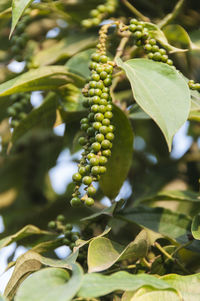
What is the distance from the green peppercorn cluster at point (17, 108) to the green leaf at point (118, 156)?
233 mm

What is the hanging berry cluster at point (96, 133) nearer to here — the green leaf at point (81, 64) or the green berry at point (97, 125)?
the green berry at point (97, 125)

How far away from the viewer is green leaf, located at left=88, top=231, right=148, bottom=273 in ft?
2.33

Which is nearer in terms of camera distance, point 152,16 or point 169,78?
point 169,78

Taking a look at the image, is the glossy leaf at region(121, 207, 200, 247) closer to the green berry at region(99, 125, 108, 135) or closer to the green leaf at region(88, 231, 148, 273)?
the green leaf at region(88, 231, 148, 273)

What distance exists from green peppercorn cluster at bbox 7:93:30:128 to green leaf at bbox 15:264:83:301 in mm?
505

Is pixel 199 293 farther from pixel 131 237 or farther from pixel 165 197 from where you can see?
pixel 131 237

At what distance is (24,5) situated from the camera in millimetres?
818

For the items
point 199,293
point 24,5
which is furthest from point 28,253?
point 24,5

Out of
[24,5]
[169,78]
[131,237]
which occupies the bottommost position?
[131,237]

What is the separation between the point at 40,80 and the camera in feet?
3.10

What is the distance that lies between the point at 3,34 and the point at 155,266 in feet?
2.87

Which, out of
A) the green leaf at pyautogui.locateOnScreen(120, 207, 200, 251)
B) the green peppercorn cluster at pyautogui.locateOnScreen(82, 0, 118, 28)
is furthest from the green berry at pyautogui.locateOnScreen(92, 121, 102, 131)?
the green peppercorn cluster at pyautogui.locateOnScreen(82, 0, 118, 28)

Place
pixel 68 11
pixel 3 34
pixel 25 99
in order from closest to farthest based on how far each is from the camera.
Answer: pixel 25 99, pixel 68 11, pixel 3 34

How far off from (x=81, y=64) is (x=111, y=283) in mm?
577
